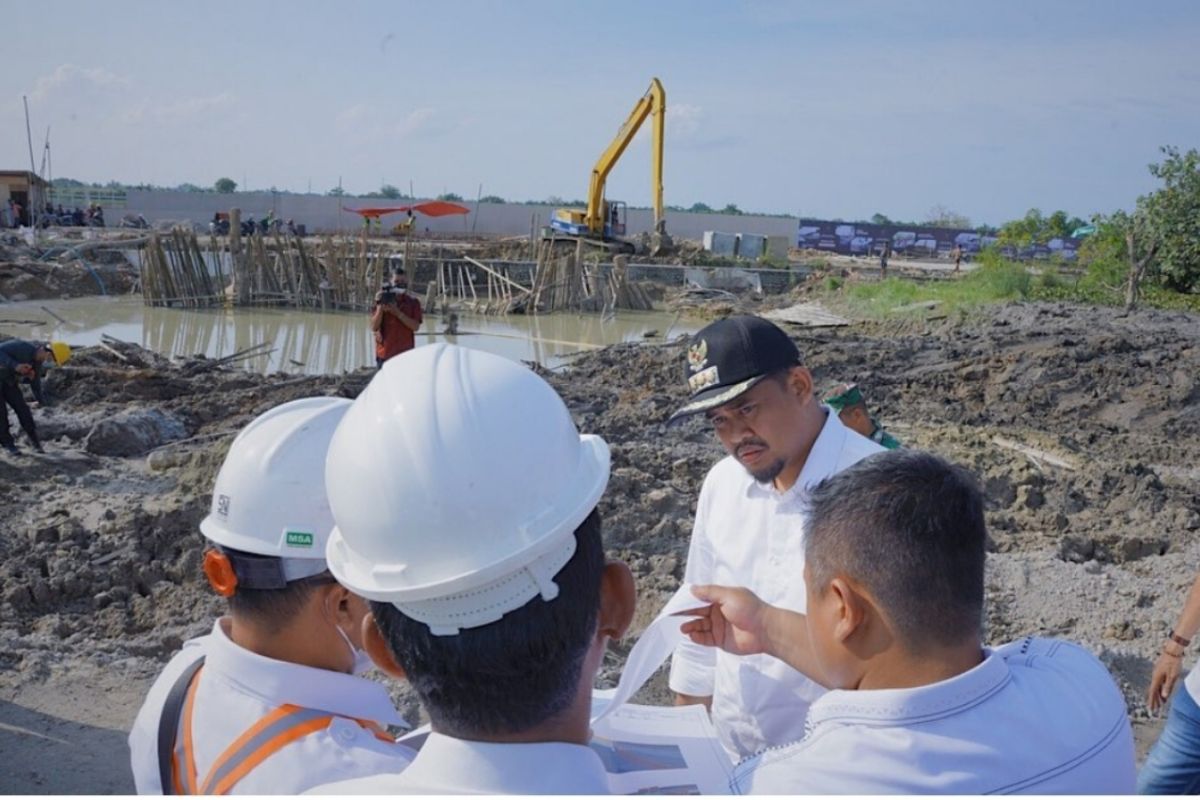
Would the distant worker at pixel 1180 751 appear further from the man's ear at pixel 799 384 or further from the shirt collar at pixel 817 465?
the man's ear at pixel 799 384

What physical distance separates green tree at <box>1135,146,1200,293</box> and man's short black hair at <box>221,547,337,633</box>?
22458 mm

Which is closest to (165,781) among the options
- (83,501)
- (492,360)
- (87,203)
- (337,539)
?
(337,539)

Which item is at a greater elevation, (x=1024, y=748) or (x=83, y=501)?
(x=1024, y=748)

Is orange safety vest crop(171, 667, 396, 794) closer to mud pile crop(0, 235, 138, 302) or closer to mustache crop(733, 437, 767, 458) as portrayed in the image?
mustache crop(733, 437, 767, 458)

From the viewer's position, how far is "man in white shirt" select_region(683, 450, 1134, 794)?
1.29m

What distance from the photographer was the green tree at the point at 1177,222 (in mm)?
20469

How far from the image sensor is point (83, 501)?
7543 millimetres

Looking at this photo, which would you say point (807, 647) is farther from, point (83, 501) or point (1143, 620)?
point (83, 501)

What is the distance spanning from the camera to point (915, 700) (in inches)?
51.5

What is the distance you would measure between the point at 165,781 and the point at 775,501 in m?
1.49

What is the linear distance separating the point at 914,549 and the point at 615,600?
45 centimetres

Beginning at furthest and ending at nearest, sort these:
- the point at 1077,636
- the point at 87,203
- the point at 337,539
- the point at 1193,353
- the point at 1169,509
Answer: the point at 87,203 → the point at 1193,353 → the point at 1169,509 → the point at 1077,636 → the point at 337,539

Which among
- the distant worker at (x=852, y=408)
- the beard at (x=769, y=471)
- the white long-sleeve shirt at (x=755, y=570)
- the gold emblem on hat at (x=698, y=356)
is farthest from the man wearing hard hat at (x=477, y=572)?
the distant worker at (x=852, y=408)

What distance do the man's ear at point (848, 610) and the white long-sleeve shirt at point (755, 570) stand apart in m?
0.74
